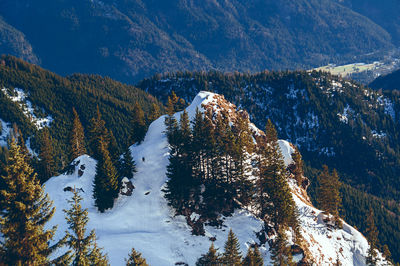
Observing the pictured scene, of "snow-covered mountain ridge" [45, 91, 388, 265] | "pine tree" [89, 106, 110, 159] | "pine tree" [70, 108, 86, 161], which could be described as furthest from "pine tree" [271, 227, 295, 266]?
"pine tree" [70, 108, 86, 161]

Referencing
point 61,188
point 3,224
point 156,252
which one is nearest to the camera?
point 3,224

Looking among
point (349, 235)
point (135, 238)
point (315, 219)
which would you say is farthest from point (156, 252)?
point (349, 235)

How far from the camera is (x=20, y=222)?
79.1 ft

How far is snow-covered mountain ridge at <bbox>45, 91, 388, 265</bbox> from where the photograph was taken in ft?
159

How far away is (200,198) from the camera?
5828 centimetres

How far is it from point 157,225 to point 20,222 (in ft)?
105

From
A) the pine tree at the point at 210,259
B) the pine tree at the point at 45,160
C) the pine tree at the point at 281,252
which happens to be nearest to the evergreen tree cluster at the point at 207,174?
the pine tree at the point at 210,259

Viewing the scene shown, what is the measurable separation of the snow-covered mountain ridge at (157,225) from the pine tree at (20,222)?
21.5 metres

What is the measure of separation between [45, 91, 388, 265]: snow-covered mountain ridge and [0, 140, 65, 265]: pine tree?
847 inches

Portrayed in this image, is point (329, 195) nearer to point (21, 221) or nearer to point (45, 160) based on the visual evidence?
point (21, 221)

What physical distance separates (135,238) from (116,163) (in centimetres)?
2340

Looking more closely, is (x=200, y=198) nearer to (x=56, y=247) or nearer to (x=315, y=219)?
(x=315, y=219)

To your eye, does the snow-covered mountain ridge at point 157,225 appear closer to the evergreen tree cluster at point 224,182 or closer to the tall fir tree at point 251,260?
the evergreen tree cluster at point 224,182

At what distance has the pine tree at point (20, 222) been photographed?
23.6 m
